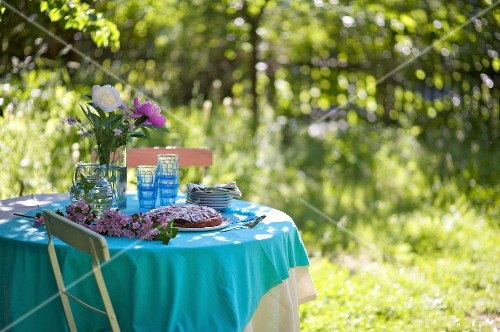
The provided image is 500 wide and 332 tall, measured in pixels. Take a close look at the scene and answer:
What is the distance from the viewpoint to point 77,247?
2172mm

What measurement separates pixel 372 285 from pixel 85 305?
2.76 meters

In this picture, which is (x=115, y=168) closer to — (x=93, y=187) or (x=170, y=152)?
(x=93, y=187)

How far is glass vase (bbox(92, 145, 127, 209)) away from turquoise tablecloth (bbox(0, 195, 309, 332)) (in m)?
0.41

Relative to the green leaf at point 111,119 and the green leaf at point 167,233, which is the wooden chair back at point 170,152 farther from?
the green leaf at point 167,233

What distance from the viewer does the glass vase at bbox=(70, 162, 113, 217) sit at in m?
2.76

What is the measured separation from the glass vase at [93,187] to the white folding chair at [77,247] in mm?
315

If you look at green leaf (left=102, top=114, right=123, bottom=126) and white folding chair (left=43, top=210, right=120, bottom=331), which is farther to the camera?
green leaf (left=102, top=114, right=123, bottom=126)

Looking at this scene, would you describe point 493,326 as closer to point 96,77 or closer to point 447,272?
point 447,272

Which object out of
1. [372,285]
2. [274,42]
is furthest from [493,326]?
[274,42]

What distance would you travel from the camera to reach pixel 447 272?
194 inches

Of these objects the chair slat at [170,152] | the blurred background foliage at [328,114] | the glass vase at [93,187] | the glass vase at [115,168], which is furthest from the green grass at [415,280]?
the glass vase at [93,187]

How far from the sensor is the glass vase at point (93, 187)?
2760mm

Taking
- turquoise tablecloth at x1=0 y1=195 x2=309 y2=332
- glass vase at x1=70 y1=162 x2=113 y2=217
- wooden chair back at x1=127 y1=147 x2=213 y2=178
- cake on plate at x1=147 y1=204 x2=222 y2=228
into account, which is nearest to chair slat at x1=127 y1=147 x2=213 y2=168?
wooden chair back at x1=127 y1=147 x2=213 y2=178

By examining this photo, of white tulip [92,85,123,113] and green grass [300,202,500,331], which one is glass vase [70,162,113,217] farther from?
green grass [300,202,500,331]
